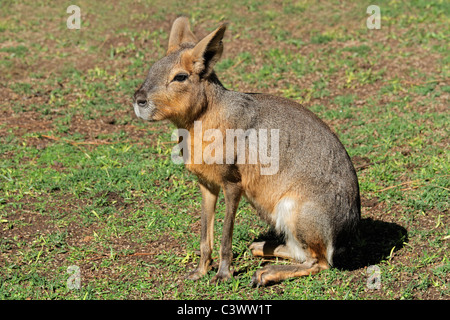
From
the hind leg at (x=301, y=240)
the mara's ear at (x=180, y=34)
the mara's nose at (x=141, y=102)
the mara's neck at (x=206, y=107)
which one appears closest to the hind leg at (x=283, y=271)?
the hind leg at (x=301, y=240)

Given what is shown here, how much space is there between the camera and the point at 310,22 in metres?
8.37

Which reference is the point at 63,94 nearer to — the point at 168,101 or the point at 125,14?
the point at 125,14

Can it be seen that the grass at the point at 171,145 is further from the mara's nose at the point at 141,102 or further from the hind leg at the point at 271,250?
the mara's nose at the point at 141,102

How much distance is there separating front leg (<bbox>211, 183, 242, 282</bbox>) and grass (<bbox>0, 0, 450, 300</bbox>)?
0.09m

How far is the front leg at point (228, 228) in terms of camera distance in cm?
390

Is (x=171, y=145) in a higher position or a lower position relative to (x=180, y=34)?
lower

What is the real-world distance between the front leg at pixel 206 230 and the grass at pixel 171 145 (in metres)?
0.08

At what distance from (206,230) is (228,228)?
0.66ft

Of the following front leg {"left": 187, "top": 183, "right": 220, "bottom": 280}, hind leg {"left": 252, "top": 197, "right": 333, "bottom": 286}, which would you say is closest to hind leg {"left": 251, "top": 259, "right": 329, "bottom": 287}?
hind leg {"left": 252, "top": 197, "right": 333, "bottom": 286}

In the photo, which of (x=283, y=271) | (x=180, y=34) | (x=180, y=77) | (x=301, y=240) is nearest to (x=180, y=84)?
(x=180, y=77)

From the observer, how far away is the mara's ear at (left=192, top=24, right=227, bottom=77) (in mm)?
3670

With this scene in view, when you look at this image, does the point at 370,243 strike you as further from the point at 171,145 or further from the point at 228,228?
the point at 171,145

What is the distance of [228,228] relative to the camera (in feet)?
13.0

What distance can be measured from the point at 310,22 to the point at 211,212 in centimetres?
505
